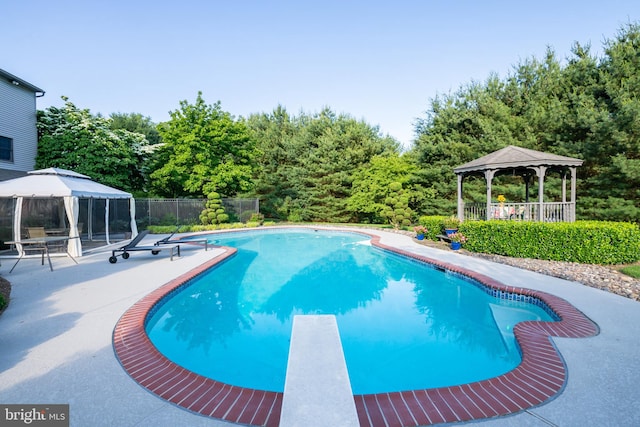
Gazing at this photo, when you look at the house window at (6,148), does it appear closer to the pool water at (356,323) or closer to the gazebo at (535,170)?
the pool water at (356,323)

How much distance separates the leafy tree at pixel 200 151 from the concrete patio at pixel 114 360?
47.1ft

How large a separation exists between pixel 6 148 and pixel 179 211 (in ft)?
27.0

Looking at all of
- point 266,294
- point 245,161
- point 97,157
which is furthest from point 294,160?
point 266,294

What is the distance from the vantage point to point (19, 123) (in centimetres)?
1348

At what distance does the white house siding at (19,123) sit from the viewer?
12625 millimetres

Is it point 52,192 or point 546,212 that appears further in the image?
point 546,212

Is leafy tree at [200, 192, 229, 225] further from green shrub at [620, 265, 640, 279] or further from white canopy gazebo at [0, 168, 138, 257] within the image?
green shrub at [620, 265, 640, 279]

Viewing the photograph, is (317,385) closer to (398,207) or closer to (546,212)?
(546,212)

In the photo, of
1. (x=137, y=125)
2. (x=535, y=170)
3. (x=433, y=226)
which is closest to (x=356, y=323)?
(x=433, y=226)

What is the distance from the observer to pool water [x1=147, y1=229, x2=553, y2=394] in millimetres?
3523

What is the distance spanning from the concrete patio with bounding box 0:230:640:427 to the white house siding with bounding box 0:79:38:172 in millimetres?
10694

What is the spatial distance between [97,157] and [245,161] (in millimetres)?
8729

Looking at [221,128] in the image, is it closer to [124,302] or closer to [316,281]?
[316,281]

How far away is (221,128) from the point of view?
814 inches
